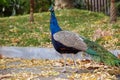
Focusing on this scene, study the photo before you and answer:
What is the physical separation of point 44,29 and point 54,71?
270 inches

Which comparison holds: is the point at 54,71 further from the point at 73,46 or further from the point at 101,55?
the point at 101,55

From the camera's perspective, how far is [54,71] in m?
8.00

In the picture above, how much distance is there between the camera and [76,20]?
55.3 ft

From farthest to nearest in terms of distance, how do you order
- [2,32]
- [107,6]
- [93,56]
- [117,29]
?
[107,6], [2,32], [117,29], [93,56]

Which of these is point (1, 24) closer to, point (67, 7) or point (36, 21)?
point (36, 21)

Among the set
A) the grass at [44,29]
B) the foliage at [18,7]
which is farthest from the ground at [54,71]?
the foliage at [18,7]

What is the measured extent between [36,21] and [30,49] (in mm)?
5962

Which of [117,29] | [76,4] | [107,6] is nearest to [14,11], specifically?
[76,4]

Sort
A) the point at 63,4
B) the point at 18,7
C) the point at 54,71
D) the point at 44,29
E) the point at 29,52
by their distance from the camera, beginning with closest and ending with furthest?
the point at 54,71
the point at 29,52
the point at 44,29
the point at 63,4
the point at 18,7

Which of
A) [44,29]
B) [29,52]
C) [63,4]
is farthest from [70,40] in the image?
[63,4]

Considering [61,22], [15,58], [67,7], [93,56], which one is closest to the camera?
[93,56]

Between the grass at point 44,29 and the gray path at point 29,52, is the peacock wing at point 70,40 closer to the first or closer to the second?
the gray path at point 29,52

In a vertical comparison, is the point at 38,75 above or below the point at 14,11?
above

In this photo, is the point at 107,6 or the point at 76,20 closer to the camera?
the point at 76,20
